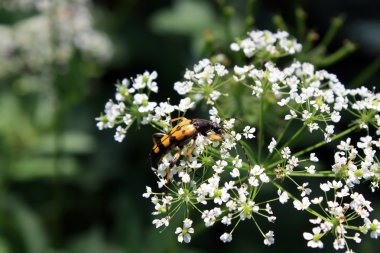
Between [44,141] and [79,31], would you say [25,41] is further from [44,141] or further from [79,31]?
[44,141]

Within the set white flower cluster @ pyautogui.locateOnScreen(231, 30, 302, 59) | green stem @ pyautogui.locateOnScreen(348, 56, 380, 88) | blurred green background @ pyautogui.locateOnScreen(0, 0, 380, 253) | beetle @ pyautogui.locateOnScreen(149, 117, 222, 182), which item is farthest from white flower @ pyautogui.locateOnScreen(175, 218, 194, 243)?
green stem @ pyautogui.locateOnScreen(348, 56, 380, 88)

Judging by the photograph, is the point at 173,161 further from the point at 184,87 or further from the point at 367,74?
the point at 367,74

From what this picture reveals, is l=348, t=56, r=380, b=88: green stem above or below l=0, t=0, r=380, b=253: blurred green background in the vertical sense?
below

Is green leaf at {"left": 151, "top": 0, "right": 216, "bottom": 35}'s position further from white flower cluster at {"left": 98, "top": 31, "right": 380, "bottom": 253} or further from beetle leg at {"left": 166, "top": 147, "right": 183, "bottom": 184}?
beetle leg at {"left": 166, "top": 147, "right": 183, "bottom": 184}

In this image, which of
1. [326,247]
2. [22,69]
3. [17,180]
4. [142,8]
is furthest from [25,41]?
[326,247]

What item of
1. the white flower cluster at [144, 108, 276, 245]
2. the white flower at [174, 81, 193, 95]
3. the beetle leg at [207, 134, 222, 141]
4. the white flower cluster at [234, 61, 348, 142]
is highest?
the white flower at [174, 81, 193, 95]

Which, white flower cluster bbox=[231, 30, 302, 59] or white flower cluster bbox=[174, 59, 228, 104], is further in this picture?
white flower cluster bbox=[231, 30, 302, 59]

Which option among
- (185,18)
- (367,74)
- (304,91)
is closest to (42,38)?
(185,18)
